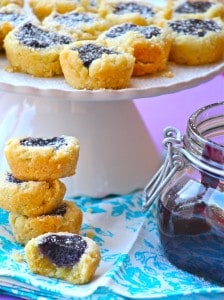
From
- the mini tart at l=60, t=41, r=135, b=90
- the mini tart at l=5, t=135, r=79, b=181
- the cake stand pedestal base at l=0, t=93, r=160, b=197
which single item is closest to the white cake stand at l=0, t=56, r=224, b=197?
the cake stand pedestal base at l=0, t=93, r=160, b=197

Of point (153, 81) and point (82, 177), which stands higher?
point (153, 81)

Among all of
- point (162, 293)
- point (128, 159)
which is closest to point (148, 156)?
point (128, 159)

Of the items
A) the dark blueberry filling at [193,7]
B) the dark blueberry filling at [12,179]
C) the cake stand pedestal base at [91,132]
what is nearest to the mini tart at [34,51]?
the cake stand pedestal base at [91,132]

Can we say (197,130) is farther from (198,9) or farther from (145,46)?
(198,9)

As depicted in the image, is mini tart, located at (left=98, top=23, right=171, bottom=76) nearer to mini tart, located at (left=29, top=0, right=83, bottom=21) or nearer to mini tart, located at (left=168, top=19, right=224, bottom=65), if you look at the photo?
mini tart, located at (left=168, top=19, right=224, bottom=65)

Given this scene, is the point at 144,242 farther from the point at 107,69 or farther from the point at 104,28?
the point at 104,28

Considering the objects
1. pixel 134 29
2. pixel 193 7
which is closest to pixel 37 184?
pixel 134 29

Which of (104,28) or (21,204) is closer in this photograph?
(21,204)
